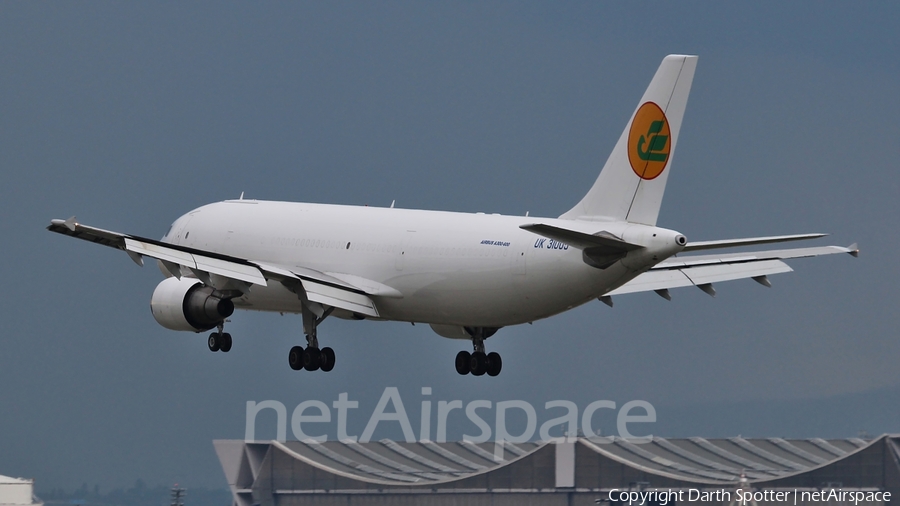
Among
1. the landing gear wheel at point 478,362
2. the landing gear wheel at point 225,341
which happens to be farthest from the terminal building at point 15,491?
the landing gear wheel at point 478,362

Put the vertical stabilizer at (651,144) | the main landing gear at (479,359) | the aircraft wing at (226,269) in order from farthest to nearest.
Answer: the main landing gear at (479,359) → the aircraft wing at (226,269) → the vertical stabilizer at (651,144)

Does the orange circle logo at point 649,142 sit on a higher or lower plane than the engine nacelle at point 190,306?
higher

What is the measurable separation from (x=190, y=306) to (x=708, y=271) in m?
16.7

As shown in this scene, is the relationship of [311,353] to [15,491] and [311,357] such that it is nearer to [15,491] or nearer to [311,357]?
[311,357]

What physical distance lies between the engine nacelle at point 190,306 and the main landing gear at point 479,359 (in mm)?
7700

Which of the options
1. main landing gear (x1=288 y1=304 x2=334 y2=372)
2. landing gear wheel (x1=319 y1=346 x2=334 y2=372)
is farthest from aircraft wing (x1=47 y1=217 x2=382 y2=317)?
landing gear wheel (x1=319 y1=346 x2=334 y2=372)

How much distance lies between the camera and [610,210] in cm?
4744

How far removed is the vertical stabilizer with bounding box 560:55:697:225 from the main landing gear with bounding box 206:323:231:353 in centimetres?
1525

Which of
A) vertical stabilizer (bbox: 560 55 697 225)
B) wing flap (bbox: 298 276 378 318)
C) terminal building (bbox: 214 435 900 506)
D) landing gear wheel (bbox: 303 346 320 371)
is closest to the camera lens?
vertical stabilizer (bbox: 560 55 697 225)

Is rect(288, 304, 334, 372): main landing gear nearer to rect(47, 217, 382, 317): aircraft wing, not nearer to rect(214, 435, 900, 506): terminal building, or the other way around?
rect(47, 217, 382, 317): aircraft wing

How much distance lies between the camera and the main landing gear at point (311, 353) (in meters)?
53.9

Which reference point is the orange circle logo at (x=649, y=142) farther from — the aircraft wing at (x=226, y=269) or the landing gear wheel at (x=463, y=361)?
the landing gear wheel at (x=463, y=361)

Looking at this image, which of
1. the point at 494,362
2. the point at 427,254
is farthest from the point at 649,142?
the point at 494,362

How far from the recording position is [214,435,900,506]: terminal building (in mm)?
95500
